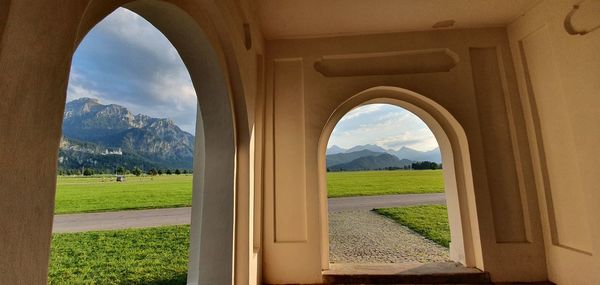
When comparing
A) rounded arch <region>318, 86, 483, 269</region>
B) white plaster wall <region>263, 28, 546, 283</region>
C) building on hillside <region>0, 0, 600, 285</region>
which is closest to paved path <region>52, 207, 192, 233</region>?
white plaster wall <region>263, 28, 546, 283</region>

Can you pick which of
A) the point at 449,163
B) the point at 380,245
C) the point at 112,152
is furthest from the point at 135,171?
the point at 449,163

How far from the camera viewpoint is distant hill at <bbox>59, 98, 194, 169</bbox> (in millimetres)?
36469

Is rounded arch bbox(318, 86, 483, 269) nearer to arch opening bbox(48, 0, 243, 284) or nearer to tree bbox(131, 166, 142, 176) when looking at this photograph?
arch opening bbox(48, 0, 243, 284)

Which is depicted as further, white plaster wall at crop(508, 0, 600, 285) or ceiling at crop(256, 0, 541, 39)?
ceiling at crop(256, 0, 541, 39)

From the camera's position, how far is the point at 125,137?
146 feet

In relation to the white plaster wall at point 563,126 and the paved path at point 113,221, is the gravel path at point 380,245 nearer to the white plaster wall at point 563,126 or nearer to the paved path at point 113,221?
the white plaster wall at point 563,126

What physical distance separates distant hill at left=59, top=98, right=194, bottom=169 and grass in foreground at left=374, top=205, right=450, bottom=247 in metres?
31.5

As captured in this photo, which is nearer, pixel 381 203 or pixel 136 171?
pixel 381 203

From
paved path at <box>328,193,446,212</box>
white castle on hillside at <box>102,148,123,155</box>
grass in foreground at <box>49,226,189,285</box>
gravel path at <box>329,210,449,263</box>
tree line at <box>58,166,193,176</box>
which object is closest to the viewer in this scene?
gravel path at <box>329,210,449,263</box>

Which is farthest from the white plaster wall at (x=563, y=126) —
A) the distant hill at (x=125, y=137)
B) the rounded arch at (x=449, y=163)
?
the distant hill at (x=125, y=137)

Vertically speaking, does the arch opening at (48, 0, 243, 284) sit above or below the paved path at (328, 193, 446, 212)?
above

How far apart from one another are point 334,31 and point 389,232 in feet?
16.6

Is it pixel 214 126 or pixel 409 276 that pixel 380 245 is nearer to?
pixel 409 276

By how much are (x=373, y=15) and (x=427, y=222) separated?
20.7 ft
